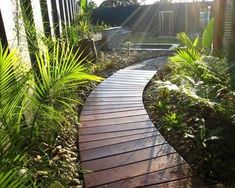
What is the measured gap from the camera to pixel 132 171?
2.43 meters

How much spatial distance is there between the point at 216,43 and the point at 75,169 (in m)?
4.03

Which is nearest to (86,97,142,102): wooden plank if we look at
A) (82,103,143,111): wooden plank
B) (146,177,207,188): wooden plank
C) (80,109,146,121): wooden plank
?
(82,103,143,111): wooden plank

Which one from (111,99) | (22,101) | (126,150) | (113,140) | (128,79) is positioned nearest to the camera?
(22,101)

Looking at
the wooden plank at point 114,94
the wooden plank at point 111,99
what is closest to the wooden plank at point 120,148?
the wooden plank at point 111,99

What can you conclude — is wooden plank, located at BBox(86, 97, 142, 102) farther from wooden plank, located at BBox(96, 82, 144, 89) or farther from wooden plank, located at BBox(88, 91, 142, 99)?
wooden plank, located at BBox(96, 82, 144, 89)

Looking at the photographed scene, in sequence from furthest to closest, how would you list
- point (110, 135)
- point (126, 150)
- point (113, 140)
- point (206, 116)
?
point (206, 116) < point (110, 135) < point (113, 140) < point (126, 150)

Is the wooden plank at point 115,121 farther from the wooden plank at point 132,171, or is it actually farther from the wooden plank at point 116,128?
the wooden plank at point 132,171

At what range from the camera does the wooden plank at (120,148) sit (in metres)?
2.73

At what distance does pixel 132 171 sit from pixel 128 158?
0.23m

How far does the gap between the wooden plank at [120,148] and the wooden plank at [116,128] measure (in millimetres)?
359

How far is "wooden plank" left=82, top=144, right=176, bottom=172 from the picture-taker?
99.8 inches

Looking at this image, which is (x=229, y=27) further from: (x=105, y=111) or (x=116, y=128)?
(x=116, y=128)

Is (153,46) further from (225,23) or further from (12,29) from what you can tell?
(12,29)

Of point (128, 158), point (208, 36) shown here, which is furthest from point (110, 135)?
point (208, 36)
